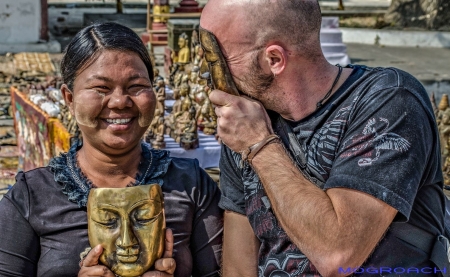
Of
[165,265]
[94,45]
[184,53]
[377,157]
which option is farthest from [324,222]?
[184,53]

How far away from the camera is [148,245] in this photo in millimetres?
2127

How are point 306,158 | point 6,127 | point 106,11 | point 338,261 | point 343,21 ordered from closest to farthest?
point 338,261 < point 306,158 < point 6,127 < point 343,21 < point 106,11

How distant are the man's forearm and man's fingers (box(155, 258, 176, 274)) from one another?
412 mm

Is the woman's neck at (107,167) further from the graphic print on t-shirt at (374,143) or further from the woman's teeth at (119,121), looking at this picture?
the graphic print on t-shirt at (374,143)

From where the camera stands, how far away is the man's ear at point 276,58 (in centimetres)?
202

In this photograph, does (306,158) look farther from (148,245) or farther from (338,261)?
(148,245)

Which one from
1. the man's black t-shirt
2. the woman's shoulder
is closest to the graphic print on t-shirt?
the man's black t-shirt

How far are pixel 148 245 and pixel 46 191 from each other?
0.41m

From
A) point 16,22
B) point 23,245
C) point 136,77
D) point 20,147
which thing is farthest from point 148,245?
point 16,22

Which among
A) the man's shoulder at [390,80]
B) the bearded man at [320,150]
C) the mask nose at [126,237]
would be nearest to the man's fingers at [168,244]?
the mask nose at [126,237]

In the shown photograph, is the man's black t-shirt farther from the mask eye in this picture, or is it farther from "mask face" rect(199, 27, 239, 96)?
the mask eye

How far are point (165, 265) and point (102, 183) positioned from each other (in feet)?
1.36

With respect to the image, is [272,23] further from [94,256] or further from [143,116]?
[94,256]

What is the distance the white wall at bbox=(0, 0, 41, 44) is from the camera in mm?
13055
